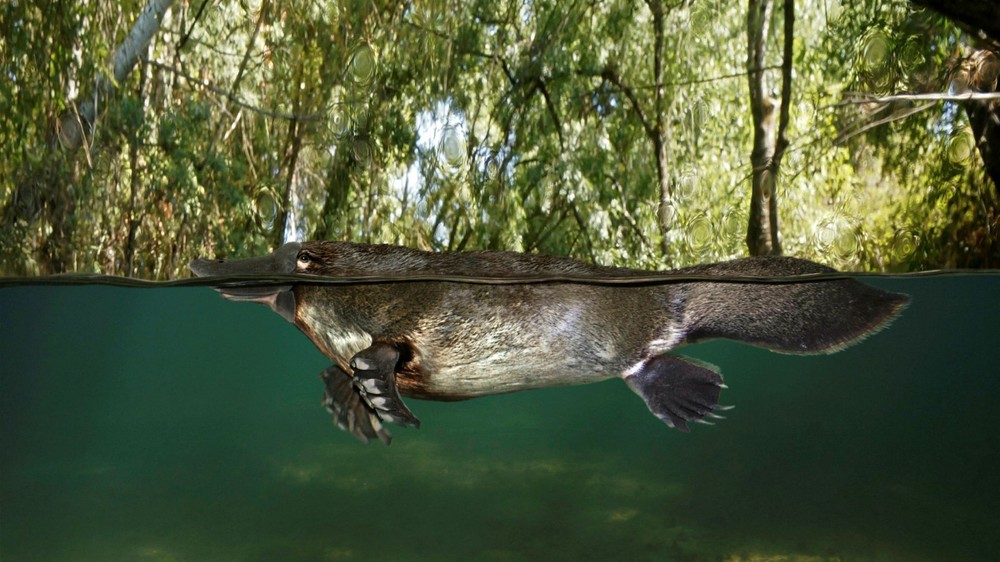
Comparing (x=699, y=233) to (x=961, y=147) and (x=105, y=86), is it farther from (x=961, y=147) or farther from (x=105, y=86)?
(x=105, y=86)

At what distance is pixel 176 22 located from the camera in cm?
231

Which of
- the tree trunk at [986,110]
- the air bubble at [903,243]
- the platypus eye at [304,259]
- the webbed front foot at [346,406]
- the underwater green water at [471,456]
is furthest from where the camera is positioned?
the underwater green water at [471,456]

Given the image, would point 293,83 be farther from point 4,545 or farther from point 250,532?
point 4,545

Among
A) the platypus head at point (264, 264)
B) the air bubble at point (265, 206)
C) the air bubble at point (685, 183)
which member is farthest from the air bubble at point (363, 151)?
the air bubble at point (685, 183)

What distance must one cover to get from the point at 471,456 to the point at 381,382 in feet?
58.2

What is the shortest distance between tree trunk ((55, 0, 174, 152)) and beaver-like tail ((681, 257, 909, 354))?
1.99m

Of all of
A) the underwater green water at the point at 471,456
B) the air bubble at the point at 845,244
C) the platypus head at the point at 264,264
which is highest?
the air bubble at the point at 845,244

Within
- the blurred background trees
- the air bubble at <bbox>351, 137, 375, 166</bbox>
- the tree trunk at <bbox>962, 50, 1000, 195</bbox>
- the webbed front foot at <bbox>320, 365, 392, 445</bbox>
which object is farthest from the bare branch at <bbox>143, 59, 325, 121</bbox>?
the tree trunk at <bbox>962, 50, 1000, 195</bbox>

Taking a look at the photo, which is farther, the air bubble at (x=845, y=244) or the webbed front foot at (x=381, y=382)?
the webbed front foot at (x=381, y=382)

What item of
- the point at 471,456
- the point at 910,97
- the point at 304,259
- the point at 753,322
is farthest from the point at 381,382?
the point at 471,456

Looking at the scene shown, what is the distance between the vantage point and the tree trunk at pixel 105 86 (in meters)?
2.35

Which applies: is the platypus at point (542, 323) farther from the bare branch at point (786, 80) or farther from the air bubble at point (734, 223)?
the bare branch at point (786, 80)

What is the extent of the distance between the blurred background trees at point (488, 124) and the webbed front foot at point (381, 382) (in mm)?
505

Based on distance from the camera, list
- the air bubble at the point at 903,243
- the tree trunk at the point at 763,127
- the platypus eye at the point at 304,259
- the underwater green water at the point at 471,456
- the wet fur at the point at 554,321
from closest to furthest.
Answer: the tree trunk at the point at 763,127
the air bubble at the point at 903,243
the platypus eye at the point at 304,259
the wet fur at the point at 554,321
the underwater green water at the point at 471,456
